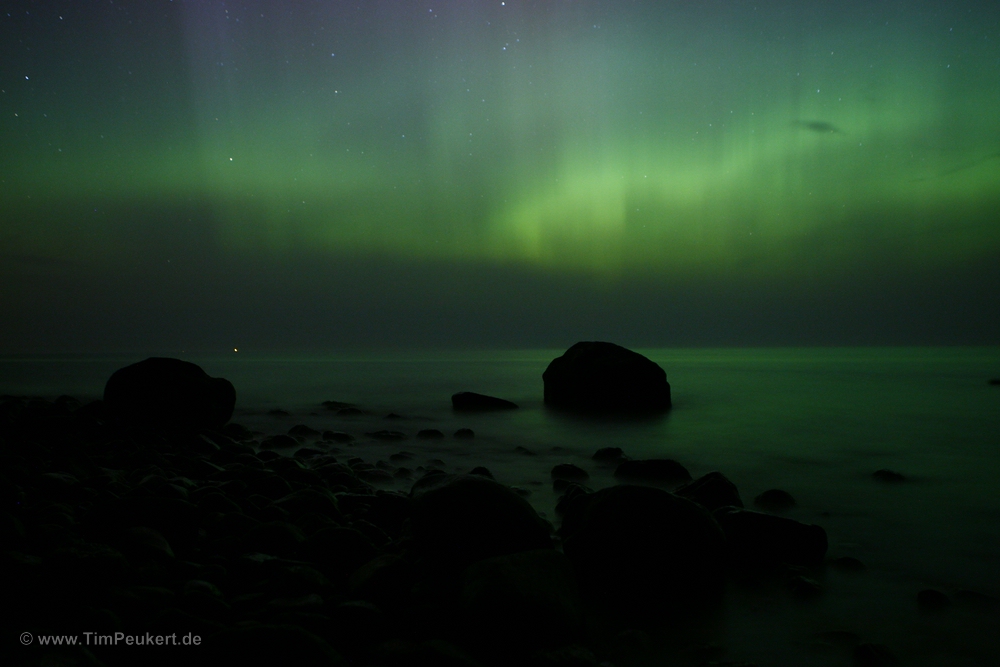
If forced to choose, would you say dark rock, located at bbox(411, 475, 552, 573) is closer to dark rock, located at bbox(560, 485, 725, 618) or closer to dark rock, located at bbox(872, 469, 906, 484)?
dark rock, located at bbox(560, 485, 725, 618)

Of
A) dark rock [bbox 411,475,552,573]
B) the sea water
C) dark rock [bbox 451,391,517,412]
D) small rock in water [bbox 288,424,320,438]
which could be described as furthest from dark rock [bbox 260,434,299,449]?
dark rock [bbox 451,391,517,412]

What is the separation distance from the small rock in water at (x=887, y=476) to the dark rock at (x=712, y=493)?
11.0ft

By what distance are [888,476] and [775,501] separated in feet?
8.30

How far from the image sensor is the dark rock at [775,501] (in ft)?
20.0

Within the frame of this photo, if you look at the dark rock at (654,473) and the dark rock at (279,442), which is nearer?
the dark rock at (654,473)

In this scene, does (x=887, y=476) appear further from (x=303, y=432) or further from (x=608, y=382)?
(x=303, y=432)

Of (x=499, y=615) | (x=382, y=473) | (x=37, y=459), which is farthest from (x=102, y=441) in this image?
(x=499, y=615)

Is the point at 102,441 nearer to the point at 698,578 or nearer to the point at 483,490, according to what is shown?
the point at 483,490

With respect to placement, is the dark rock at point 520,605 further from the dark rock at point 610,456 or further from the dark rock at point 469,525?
the dark rock at point 610,456

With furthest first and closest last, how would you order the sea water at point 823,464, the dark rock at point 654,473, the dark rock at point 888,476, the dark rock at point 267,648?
the dark rock at point 888,476 → the dark rock at point 654,473 → the sea water at point 823,464 → the dark rock at point 267,648

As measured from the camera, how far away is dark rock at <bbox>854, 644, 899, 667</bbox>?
2.90 m

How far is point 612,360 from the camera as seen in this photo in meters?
15.4

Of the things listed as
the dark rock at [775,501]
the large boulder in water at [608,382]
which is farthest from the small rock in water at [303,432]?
the dark rock at [775,501]

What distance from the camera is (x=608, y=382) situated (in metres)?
15.2
